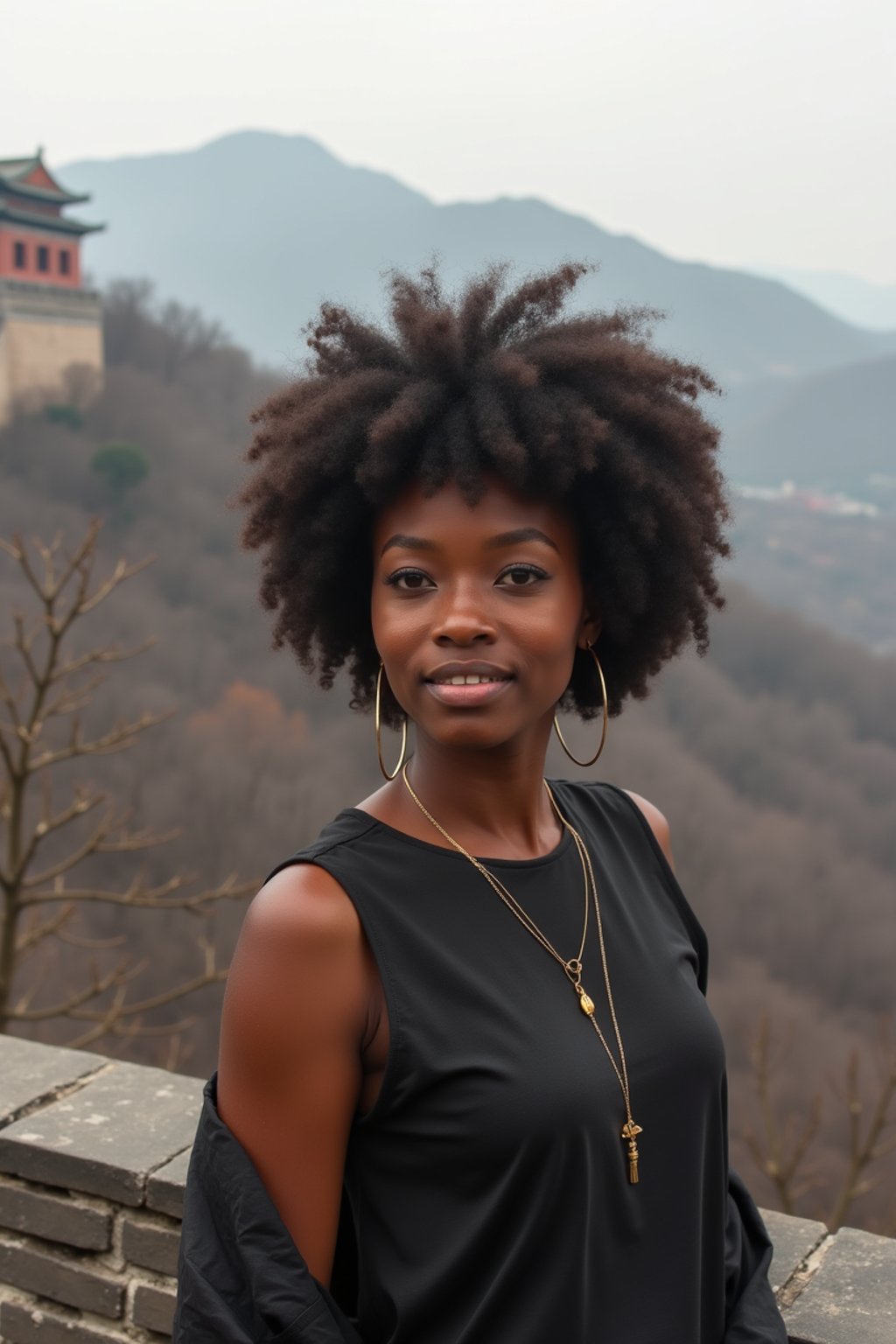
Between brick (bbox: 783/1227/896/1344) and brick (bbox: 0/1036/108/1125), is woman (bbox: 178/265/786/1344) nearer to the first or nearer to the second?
brick (bbox: 783/1227/896/1344)

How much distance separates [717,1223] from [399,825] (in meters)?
0.52

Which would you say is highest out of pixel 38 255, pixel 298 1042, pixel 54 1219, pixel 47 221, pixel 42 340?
pixel 47 221

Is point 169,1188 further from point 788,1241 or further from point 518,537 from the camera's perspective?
point 518,537

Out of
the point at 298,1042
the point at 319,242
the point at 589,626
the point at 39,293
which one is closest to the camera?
the point at 298,1042

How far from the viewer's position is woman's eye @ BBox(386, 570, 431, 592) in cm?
140

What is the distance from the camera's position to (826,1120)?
2167cm

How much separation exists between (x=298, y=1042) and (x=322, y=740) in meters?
29.1

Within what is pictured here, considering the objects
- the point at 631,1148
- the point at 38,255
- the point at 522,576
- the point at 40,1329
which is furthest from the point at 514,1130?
the point at 38,255

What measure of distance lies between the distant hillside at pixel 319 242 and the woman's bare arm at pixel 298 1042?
2867 inches

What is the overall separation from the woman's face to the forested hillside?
2003cm

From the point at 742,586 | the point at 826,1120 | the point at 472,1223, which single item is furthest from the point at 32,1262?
the point at 742,586

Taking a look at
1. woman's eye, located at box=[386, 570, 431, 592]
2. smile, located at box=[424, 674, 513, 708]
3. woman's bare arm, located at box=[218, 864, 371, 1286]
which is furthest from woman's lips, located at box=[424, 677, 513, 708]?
woman's bare arm, located at box=[218, 864, 371, 1286]

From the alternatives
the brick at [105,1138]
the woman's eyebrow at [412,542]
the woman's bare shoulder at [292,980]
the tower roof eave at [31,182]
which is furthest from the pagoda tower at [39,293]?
the woman's bare shoulder at [292,980]

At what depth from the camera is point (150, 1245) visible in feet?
6.32
